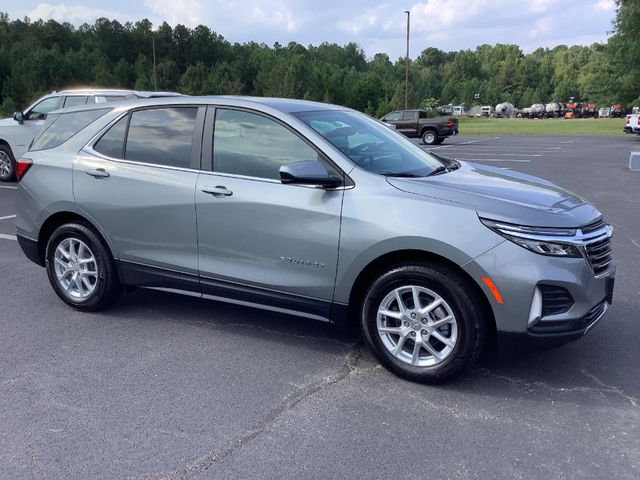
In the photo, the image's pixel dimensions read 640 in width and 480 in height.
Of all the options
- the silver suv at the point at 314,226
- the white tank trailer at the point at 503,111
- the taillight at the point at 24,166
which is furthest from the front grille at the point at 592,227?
the white tank trailer at the point at 503,111

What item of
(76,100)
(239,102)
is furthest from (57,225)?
(76,100)

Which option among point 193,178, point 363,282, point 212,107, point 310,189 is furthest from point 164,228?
point 363,282

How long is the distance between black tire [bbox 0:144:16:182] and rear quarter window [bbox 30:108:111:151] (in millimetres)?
8589

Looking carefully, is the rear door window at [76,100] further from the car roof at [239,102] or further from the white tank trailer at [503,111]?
the white tank trailer at [503,111]

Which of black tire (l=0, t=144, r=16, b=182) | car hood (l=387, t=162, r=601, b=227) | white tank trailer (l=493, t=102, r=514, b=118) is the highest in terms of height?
car hood (l=387, t=162, r=601, b=227)

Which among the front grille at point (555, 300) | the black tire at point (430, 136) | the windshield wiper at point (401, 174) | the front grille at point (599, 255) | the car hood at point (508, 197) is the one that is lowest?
the black tire at point (430, 136)

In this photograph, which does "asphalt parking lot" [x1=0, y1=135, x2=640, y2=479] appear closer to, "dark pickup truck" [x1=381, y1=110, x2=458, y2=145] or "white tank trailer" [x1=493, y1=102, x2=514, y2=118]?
"dark pickup truck" [x1=381, y1=110, x2=458, y2=145]

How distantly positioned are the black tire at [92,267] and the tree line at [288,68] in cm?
3910

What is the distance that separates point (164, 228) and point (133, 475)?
80.4 inches

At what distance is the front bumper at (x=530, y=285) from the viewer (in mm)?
3367

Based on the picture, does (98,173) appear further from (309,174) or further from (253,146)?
(309,174)

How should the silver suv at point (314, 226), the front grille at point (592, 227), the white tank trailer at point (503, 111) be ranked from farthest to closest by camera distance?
the white tank trailer at point (503, 111), the front grille at point (592, 227), the silver suv at point (314, 226)

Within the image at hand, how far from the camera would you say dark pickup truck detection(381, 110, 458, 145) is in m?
29.2

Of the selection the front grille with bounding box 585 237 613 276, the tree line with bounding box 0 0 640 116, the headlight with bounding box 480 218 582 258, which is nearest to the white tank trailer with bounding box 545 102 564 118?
the tree line with bounding box 0 0 640 116
